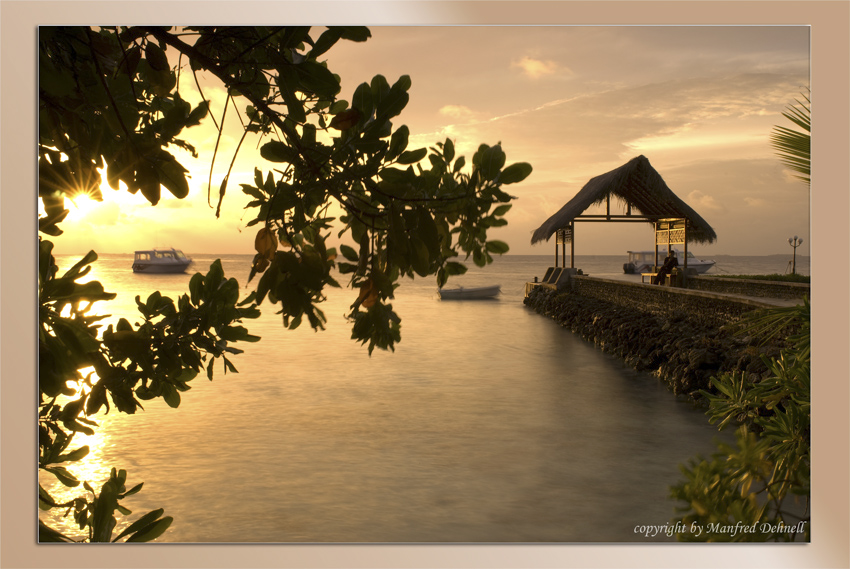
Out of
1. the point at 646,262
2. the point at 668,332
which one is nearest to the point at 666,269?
the point at 668,332

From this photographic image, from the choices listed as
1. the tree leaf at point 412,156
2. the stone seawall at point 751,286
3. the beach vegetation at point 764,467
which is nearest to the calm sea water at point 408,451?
the beach vegetation at point 764,467

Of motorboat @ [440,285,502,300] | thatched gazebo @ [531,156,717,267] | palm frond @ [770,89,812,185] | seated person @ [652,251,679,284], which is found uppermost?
thatched gazebo @ [531,156,717,267]

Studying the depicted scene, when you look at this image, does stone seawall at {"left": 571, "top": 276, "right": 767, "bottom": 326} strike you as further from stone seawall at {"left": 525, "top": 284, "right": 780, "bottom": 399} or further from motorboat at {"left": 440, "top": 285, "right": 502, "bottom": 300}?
motorboat at {"left": 440, "top": 285, "right": 502, "bottom": 300}

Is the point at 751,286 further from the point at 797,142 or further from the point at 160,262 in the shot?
the point at 160,262

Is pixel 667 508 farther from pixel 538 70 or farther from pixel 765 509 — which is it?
pixel 538 70

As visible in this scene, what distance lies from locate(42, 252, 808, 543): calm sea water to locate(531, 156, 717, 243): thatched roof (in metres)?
3.89

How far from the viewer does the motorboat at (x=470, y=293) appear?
22734 mm

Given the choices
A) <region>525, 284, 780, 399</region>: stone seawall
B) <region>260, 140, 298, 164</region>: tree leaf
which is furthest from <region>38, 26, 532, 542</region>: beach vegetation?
<region>525, 284, 780, 399</region>: stone seawall

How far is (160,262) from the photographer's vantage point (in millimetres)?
34656

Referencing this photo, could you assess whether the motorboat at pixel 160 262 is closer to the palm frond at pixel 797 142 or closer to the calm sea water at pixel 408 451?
the calm sea water at pixel 408 451

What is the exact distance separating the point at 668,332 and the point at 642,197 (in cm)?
491

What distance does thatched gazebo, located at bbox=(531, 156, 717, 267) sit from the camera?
1205cm

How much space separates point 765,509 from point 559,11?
1468 mm

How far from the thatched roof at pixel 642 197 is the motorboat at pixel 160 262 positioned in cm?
2683
